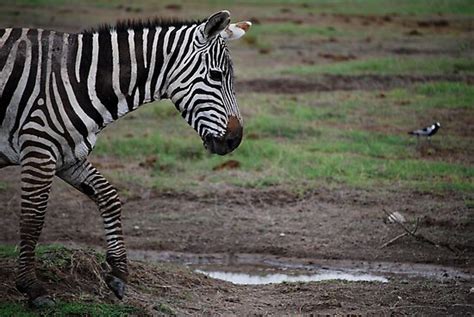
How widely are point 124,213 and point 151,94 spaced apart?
366cm

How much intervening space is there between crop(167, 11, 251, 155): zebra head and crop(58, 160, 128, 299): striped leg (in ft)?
2.46

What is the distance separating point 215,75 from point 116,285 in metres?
1.60

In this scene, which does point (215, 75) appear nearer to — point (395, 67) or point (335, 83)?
point (335, 83)

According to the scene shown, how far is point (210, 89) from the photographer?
6230mm

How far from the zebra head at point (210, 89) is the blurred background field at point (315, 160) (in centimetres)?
282

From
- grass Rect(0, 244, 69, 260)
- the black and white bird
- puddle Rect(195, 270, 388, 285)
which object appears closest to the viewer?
grass Rect(0, 244, 69, 260)

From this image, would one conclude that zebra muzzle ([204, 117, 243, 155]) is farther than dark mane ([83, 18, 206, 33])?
No

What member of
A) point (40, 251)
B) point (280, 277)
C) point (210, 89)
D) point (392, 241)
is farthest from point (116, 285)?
point (392, 241)

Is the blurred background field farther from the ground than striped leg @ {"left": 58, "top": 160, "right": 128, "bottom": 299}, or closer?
farther from the ground

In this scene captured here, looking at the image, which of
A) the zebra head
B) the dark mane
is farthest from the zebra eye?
the dark mane

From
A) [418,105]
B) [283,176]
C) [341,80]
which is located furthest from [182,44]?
[341,80]

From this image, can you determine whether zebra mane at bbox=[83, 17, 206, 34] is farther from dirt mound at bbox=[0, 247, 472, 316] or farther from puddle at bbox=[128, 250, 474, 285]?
puddle at bbox=[128, 250, 474, 285]

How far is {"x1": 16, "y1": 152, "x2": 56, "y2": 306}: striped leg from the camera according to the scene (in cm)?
592

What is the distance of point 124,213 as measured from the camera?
976 centimetres
